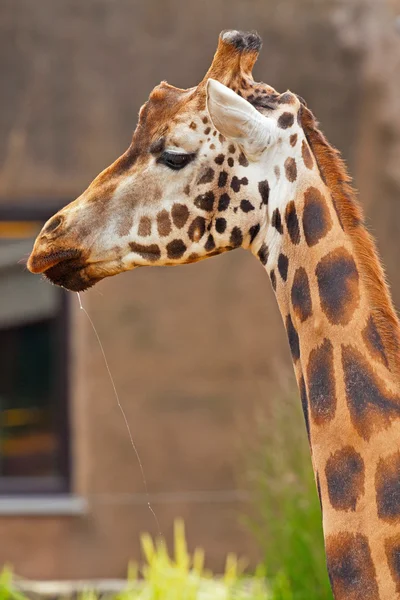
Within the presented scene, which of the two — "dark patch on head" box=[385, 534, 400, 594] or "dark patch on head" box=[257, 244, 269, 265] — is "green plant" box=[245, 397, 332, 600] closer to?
"dark patch on head" box=[257, 244, 269, 265]

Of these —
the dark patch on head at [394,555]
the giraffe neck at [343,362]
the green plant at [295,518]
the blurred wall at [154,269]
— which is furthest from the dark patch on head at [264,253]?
the blurred wall at [154,269]

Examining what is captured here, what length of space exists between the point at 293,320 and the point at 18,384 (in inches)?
198

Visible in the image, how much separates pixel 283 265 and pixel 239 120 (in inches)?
13.5

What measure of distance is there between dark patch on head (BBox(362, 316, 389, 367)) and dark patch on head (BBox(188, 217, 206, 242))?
1.64 feet

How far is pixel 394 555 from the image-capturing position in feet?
7.20

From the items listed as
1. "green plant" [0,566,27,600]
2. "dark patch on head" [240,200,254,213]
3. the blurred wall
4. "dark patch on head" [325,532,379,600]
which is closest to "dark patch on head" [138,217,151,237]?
"dark patch on head" [240,200,254,213]

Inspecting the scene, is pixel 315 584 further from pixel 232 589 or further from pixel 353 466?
pixel 353 466

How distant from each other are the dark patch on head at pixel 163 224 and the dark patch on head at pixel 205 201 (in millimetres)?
82

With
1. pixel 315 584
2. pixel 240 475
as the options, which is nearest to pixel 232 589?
pixel 315 584

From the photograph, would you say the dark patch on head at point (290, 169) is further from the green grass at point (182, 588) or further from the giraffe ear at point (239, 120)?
the green grass at point (182, 588)

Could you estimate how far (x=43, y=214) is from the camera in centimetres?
686

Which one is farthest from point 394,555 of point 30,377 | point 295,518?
point 30,377

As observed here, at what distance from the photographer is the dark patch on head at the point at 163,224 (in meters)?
2.63

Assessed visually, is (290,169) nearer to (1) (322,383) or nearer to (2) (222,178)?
(2) (222,178)
